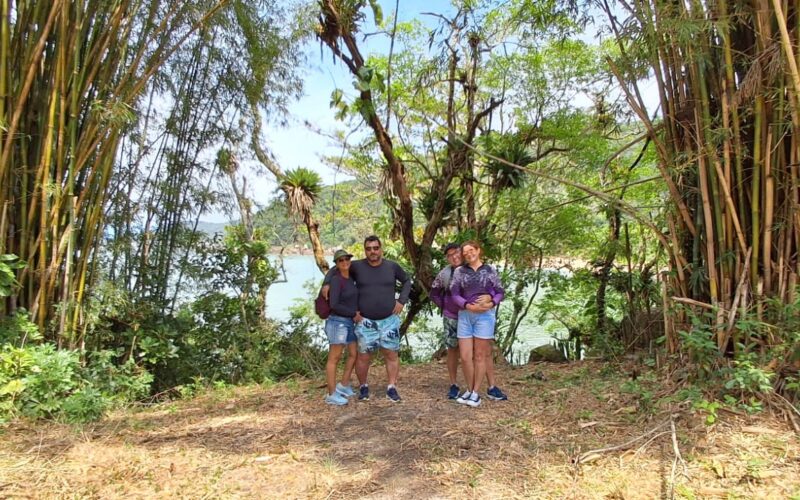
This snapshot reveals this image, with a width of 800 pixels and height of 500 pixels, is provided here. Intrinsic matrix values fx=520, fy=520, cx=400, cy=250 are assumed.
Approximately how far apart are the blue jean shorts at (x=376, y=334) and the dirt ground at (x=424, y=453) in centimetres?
42

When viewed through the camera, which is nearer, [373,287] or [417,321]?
[373,287]

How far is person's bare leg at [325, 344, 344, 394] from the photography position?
3641 mm

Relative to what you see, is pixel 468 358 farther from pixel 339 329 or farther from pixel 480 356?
pixel 339 329

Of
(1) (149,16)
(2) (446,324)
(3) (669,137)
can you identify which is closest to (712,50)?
(3) (669,137)

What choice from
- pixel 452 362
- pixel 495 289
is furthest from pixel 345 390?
pixel 495 289

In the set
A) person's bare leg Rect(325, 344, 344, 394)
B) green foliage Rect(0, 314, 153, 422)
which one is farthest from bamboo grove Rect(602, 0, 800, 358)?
green foliage Rect(0, 314, 153, 422)

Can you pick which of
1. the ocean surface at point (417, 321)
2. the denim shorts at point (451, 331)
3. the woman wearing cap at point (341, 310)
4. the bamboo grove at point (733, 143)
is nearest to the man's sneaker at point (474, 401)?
the denim shorts at point (451, 331)

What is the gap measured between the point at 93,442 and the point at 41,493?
2.09 feet

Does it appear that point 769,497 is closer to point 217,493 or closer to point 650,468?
point 650,468

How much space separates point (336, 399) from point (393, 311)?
757 millimetres

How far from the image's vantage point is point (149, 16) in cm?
430

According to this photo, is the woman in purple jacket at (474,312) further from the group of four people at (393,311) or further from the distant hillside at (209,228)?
the distant hillside at (209,228)

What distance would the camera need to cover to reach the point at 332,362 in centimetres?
368

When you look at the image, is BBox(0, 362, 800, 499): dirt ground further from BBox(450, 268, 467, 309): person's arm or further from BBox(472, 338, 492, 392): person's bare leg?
BBox(450, 268, 467, 309): person's arm
